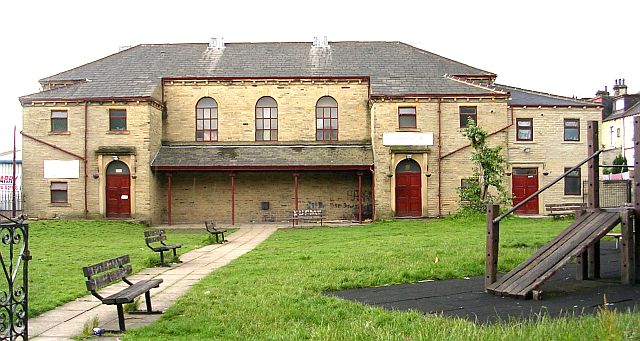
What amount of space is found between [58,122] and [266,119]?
1043cm

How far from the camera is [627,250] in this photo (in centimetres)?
1085

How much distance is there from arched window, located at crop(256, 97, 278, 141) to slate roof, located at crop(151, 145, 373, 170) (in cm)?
80

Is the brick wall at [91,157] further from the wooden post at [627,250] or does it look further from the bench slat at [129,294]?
the wooden post at [627,250]

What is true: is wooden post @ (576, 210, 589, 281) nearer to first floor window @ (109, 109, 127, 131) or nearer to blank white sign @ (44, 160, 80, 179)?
first floor window @ (109, 109, 127, 131)

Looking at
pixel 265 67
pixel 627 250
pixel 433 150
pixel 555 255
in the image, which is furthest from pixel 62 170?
pixel 627 250

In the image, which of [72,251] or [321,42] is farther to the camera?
[321,42]

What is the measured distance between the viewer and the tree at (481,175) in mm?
29312

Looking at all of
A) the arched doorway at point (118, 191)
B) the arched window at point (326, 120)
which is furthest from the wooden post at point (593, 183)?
the arched doorway at point (118, 191)

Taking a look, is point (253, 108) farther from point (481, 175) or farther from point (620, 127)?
point (620, 127)

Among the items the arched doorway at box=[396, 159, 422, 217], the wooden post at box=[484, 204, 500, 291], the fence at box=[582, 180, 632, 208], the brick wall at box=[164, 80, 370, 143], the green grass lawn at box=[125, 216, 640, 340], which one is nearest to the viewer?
the green grass lawn at box=[125, 216, 640, 340]

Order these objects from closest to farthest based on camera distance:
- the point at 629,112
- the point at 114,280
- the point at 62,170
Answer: the point at 114,280 → the point at 62,170 → the point at 629,112

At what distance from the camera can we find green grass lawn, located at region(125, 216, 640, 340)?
7.10 metres

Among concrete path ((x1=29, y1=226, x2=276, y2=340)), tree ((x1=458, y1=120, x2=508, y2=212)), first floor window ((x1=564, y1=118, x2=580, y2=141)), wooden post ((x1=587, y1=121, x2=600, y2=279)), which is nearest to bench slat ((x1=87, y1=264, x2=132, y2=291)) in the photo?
concrete path ((x1=29, y1=226, x2=276, y2=340))

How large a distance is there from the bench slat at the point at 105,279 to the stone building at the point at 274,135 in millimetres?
22915
